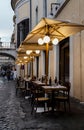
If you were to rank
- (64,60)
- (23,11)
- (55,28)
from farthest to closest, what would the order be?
(23,11)
(64,60)
(55,28)

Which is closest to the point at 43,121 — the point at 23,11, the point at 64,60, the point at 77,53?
the point at 77,53

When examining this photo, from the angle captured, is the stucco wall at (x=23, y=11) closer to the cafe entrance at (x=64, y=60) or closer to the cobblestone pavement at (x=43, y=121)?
the cafe entrance at (x=64, y=60)

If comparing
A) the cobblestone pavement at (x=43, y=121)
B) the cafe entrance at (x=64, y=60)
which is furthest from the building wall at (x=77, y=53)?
the cafe entrance at (x=64, y=60)

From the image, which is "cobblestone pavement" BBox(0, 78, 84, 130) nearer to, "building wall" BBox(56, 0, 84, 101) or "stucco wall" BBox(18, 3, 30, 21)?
"building wall" BBox(56, 0, 84, 101)

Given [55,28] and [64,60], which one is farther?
[64,60]

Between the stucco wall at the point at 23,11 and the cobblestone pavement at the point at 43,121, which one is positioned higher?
the stucco wall at the point at 23,11

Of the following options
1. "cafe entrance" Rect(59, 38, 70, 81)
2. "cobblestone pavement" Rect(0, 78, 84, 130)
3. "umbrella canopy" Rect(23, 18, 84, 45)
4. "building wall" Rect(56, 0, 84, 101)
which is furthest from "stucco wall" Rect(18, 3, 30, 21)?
"cobblestone pavement" Rect(0, 78, 84, 130)

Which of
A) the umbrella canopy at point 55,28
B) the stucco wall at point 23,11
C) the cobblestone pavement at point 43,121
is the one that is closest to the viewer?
the cobblestone pavement at point 43,121

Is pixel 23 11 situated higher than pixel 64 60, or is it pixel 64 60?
pixel 23 11

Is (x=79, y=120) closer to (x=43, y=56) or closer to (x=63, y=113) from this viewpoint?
(x=63, y=113)

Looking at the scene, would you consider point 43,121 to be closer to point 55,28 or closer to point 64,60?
point 55,28

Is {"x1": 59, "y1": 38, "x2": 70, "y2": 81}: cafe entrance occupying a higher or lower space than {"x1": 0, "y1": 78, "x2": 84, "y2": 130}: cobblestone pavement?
higher

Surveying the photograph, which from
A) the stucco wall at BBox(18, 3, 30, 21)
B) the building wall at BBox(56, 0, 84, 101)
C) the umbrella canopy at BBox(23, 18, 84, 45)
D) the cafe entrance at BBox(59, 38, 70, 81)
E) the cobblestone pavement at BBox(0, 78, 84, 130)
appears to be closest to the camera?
the cobblestone pavement at BBox(0, 78, 84, 130)

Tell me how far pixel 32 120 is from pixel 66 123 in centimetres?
115
